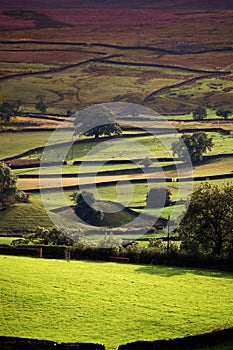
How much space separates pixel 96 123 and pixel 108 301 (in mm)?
84547

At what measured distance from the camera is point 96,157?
103 metres

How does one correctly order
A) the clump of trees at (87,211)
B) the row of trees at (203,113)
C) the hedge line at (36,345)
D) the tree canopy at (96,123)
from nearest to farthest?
the hedge line at (36,345) → the clump of trees at (87,211) → the tree canopy at (96,123) → the row of trees at (203,113)

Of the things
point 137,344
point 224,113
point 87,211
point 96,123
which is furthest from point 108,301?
point 224,113

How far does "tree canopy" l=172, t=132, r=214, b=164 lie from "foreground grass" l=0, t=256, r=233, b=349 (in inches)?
2417

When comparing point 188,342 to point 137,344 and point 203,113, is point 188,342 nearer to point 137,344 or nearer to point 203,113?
point 137,344

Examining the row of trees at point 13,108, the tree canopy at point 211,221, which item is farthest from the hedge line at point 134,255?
the row of trees at point 13,108

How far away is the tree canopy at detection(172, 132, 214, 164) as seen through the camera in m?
106

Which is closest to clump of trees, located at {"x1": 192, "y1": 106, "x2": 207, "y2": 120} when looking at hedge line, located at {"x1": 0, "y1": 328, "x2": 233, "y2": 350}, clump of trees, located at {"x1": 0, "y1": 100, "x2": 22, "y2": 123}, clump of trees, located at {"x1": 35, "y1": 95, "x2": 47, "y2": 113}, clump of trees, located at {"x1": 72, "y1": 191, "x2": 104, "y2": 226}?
clump of trees, located at {"x1": 35, "y1": 95, "x2": 47, "y2": 113}

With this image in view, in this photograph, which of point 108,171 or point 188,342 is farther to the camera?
point 108,171

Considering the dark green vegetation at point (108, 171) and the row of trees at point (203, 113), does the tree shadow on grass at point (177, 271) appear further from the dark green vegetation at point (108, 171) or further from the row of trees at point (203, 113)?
the row of trees at point (203, 113)

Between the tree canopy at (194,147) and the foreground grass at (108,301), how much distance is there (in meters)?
61.4

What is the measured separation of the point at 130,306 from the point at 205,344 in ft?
15.5

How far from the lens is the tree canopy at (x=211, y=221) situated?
165ft

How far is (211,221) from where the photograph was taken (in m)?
50.7
